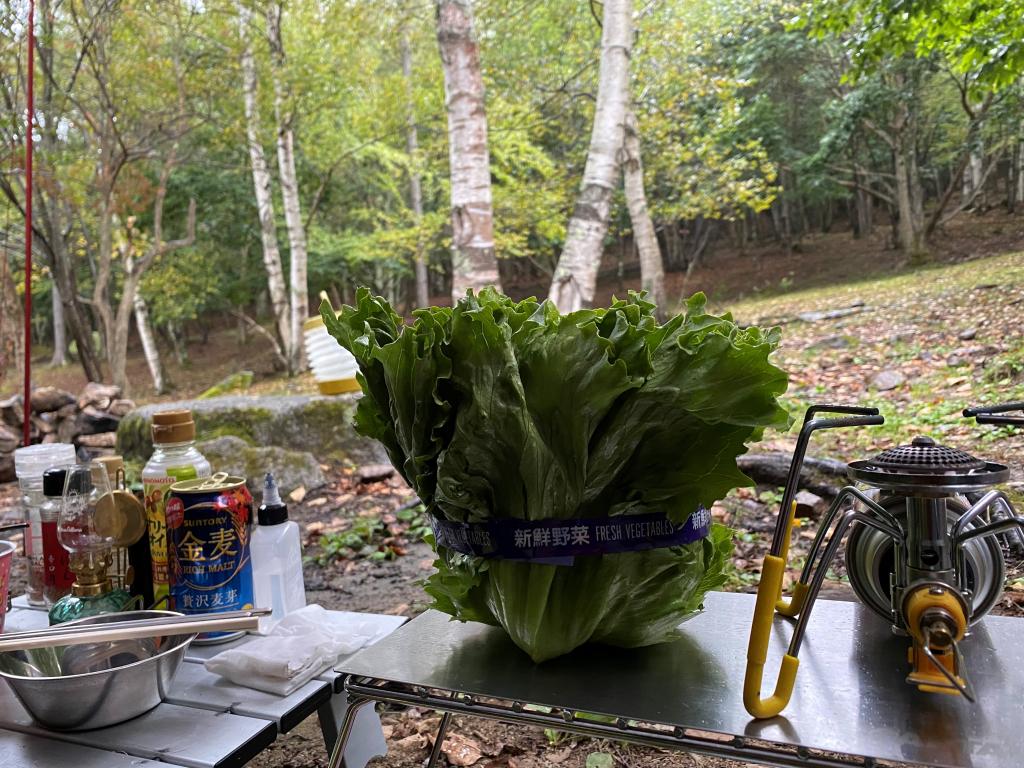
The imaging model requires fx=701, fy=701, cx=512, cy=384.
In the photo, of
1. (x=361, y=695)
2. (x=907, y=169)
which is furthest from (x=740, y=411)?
(x=907, y=169)

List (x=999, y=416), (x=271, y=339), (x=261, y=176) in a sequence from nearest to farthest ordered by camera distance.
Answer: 1. (x=999, y=416)
2. (x=261, y=176)
3. (x=271, y=339)

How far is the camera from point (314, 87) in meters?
9.45

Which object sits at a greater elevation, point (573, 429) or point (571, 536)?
point (573, 429)

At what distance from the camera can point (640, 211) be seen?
765 cm

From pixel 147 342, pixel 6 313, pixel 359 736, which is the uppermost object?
pixel 6 313

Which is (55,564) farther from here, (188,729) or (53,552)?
(188,729)

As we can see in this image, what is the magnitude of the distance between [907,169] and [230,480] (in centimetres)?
1067

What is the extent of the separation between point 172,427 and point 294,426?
341 centimetres

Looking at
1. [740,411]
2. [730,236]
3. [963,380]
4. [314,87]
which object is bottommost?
[963,380]

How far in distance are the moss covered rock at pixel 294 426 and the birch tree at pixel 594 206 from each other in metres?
1.54

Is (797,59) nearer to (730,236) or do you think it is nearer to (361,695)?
(730,236)

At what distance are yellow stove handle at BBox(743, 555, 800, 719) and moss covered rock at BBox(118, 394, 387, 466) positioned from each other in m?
3.82

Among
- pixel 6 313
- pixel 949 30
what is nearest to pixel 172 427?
pixel 949 30

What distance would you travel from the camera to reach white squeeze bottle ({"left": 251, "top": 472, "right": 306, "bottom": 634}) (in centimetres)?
119
